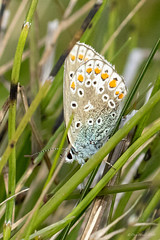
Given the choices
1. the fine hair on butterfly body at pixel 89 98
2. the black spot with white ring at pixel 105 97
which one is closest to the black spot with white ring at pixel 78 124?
the fine hair on butterfly body at pixel 89 98

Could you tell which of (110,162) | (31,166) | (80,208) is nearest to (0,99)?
(31,166)

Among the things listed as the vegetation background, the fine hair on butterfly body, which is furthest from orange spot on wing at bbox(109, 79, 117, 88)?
the vegetation background

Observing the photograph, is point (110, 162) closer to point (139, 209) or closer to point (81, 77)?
point (139, 209)

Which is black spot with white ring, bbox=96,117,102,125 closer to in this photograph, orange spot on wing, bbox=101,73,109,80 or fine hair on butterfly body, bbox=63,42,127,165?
fine hair on butterfly body, bbox=63,42,127,165

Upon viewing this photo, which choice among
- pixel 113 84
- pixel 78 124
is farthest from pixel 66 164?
pixel 113 84

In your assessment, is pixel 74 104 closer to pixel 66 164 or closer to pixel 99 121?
pixel 99 121
